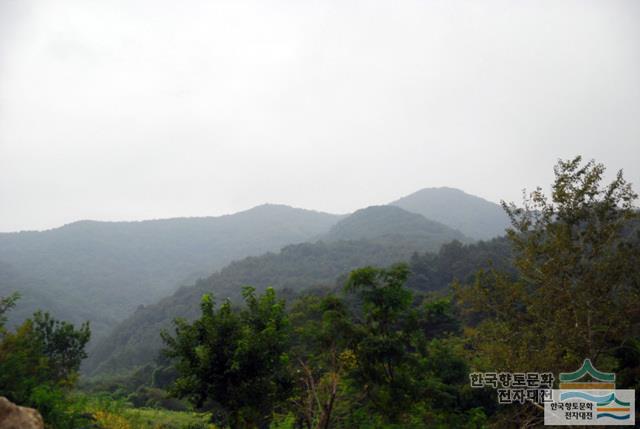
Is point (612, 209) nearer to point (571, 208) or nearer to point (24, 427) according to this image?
point (571, 208)

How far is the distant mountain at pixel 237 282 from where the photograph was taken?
3066 inches

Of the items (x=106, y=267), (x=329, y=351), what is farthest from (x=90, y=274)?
Result: (x=329, y=351)

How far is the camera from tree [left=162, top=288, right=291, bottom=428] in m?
8.05

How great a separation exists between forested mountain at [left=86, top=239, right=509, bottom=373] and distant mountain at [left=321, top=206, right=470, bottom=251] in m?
10.3

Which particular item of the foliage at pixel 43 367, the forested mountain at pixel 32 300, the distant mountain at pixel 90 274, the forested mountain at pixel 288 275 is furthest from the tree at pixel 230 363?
the distant mountain at pixel 90 274

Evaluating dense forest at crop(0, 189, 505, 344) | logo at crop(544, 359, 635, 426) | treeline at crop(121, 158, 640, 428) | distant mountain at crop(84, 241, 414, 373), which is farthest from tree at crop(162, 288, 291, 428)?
dense forest at crop(0, 189, 505, 344)

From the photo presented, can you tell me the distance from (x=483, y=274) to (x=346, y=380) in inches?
171

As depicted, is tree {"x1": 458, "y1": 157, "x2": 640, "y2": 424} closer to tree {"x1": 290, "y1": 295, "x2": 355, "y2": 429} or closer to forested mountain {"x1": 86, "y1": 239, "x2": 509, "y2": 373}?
tree {"x1": 290, "y1": 295, "x2": 355, "y2": 429}

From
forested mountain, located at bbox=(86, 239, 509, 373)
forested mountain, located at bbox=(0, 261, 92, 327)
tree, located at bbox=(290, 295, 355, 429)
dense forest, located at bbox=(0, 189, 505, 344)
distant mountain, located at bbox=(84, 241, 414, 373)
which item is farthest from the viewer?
dense forest, located at bbox=(0, 189, 505, 344)

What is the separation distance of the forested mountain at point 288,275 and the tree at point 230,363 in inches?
1898

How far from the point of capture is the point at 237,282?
97812 mm

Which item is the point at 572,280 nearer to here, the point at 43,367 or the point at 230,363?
the point at 230,363

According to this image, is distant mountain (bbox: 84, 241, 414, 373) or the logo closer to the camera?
the logo

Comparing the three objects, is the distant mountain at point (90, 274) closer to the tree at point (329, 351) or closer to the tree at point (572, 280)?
the tree at point (329, 351)
